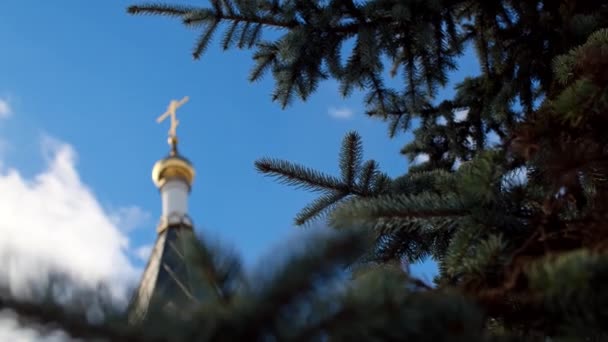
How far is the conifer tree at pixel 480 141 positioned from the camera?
5.36ft

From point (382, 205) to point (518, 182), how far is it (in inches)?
15.5

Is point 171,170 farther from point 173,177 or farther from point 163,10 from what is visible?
point 163,10

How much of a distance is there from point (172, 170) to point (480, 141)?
653 cm

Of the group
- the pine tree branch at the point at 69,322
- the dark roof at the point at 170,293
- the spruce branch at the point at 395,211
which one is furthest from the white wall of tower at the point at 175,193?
the pine tree branch at the point at 69,322

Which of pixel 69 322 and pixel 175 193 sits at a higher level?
pixel 175 193

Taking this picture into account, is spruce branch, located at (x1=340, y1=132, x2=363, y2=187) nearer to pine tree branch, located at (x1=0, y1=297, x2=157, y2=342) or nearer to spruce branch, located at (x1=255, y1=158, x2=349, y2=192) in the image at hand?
spruce branch, located at (x1=255, y1=158, x2=349, y2=192)

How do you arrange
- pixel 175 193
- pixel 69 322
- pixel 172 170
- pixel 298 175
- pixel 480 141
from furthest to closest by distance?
pixel 172 170 → pixel 175 193 → pixel 480 141 → pixel 298 175 → pixel 69 322

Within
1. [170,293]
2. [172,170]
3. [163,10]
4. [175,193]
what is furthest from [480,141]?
[172,170]

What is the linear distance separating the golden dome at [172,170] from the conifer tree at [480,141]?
18.8 feet

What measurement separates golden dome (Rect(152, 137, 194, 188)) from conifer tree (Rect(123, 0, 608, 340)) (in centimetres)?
572

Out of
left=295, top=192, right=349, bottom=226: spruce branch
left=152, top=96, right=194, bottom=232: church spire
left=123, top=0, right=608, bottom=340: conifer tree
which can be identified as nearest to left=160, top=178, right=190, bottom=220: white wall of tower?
left=152, top=96, right=194, bottom=232: church spire

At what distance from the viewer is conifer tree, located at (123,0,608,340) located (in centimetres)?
163

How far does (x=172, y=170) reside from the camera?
37.3 feet

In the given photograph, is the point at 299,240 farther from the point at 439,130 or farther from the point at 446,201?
the point at 439,130
